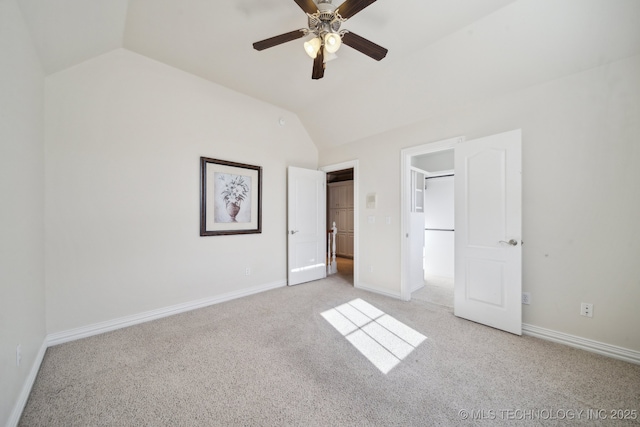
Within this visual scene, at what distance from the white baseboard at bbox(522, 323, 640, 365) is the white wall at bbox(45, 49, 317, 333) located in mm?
3469

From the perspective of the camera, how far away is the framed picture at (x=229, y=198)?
10.6ft

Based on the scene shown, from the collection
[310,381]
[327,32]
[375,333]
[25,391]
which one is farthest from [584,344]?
[25,391]

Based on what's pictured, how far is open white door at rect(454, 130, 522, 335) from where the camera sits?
245 centimetres

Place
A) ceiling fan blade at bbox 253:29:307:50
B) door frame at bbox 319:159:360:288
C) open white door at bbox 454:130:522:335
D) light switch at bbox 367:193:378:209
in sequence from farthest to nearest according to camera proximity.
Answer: door frame at bbox 319:159:360:288
light switch at bbox 367:193:378:209
open white door at bbox 454:130:522:335
ceiling fan blade at bbox 253:29:307:50

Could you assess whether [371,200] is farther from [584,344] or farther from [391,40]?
[584,344]

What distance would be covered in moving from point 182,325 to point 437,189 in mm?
4941

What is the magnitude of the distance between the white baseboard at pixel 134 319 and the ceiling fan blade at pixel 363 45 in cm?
331

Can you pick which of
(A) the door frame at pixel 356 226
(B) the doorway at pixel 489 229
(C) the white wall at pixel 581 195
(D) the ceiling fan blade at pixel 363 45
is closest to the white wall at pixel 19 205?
(D) the ceiling fan blade at pixel 363 45

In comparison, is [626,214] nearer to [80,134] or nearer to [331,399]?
[331,399]

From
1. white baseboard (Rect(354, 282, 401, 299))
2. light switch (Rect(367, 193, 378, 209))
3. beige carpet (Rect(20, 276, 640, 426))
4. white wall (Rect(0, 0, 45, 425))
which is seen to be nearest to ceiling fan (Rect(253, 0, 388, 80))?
white wall (Rect(0, 0, 45, 425))

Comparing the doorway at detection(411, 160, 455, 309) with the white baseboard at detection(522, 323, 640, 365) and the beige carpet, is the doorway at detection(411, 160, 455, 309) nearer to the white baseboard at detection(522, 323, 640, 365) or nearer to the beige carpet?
the white baseboard at detection(522, 323, 640, 365)

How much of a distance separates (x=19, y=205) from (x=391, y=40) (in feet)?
10.9

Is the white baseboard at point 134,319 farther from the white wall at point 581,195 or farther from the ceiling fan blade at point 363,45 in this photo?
the white wall at point 581,195

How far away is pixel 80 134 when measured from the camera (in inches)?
94.0
